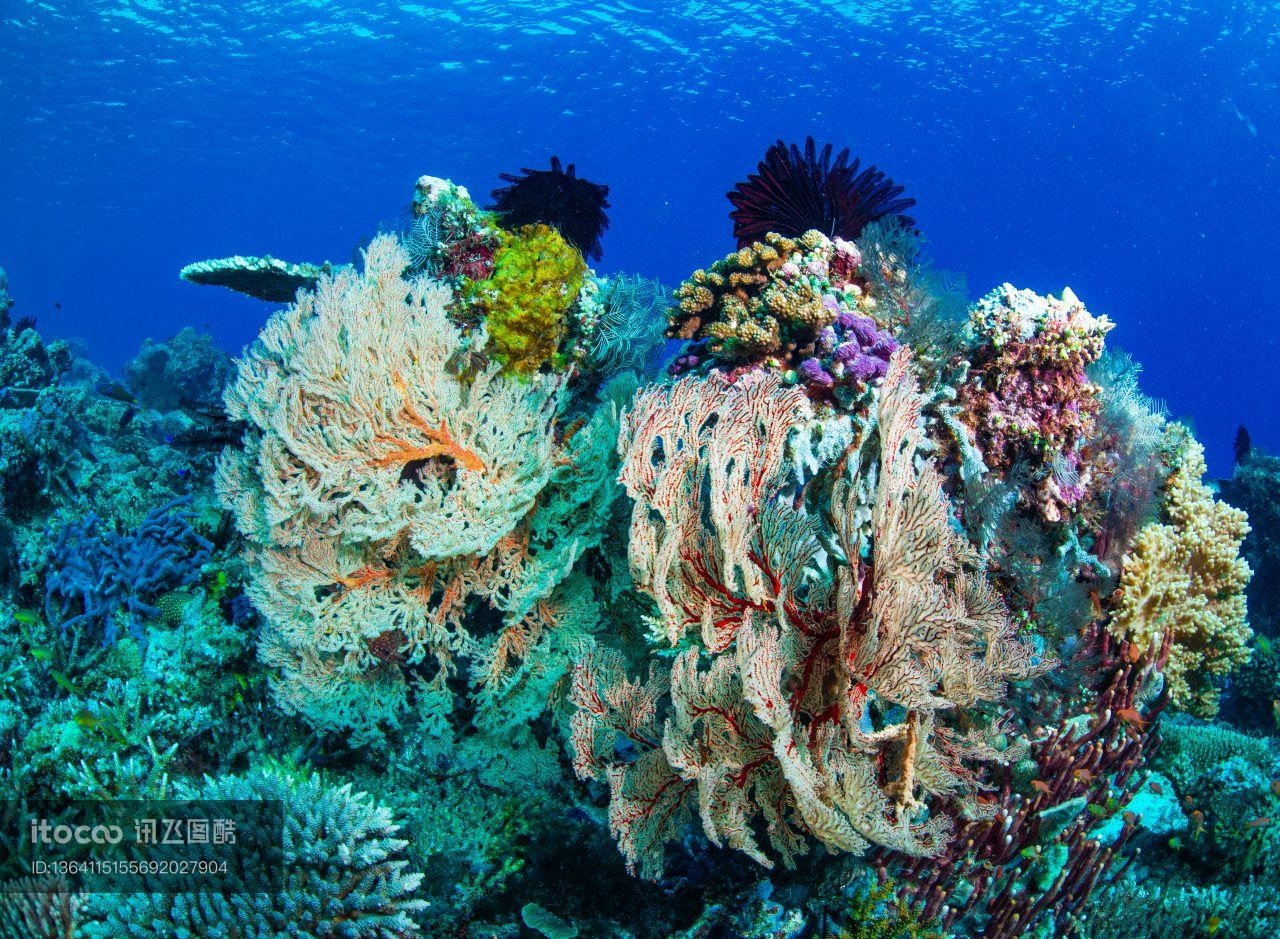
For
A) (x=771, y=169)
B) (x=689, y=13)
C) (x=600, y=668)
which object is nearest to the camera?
(x=600, y=668)

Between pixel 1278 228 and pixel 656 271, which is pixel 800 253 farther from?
pixel 1278 228

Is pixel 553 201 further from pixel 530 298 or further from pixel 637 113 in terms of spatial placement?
pixel 637 113

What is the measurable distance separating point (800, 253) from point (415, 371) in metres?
3.11

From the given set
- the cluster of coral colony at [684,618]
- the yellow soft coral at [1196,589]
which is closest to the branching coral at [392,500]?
the cluster of coral colony at [684,618]

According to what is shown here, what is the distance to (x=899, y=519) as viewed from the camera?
3.08m

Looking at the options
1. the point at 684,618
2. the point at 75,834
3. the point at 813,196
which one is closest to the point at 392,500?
the point at 684,618

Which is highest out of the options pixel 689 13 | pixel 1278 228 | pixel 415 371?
pixel 1278 228

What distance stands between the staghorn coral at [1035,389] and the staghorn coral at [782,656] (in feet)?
4.06

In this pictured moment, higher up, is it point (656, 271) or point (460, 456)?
point (656, 271)

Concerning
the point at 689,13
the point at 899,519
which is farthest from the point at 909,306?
the point at 689,13

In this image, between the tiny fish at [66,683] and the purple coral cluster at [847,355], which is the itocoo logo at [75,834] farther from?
the purple coral cluster at [847,355]

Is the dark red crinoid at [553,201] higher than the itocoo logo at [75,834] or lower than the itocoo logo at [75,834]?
higher

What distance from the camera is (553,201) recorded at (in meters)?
6.62

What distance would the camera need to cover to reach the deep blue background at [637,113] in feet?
139
